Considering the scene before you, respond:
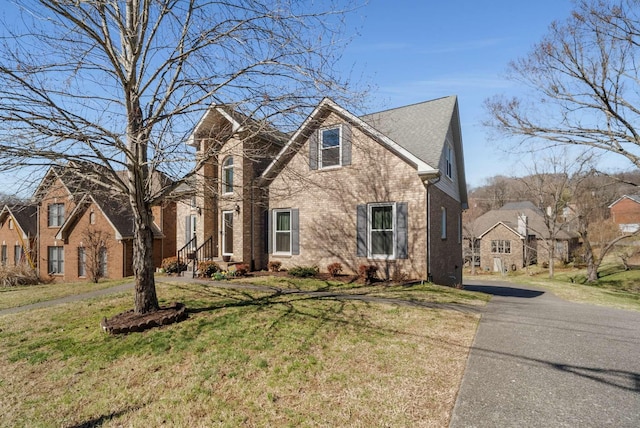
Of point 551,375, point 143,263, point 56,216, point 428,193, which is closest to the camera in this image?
point 551,375

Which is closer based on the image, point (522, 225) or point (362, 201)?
point (362, 201)

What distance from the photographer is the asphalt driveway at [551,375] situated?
11.2 feet

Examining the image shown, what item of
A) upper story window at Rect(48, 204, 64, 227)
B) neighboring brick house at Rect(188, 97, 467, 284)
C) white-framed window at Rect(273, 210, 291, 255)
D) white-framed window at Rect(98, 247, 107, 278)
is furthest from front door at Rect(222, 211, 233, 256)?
upper story window at Rect(48, 204, 64, 227)

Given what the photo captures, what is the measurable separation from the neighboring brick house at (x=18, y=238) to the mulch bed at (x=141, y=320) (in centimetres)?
2293

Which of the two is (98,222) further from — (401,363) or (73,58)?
(401,363)

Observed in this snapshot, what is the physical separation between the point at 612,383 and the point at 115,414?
20.0 ft

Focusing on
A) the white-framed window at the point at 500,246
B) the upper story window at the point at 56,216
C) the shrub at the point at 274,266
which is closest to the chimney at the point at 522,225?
the white-framed window at the point at 500,246

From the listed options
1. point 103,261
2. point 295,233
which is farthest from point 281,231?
point 103,261

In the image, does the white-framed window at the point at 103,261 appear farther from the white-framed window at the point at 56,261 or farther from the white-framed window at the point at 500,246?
the white-framed window at the point at 500,246

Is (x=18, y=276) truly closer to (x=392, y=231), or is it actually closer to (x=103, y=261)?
(x=103, y=261)

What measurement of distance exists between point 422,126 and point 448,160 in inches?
83.4

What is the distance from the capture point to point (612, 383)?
4.16 meters

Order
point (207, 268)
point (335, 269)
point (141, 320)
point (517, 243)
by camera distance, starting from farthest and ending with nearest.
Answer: point (517, 243), point (207, 268), point (335, 269), point (141, 320)

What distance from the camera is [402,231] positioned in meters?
11.1
